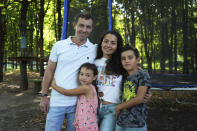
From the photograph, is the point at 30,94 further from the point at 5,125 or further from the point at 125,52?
the point at 125,52

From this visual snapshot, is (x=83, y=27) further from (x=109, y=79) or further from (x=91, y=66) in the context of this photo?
(x=109, y=79)

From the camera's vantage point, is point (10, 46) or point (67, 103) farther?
point (10, 46)

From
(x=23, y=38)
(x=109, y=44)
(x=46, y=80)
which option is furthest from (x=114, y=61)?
(x=23, y=38)

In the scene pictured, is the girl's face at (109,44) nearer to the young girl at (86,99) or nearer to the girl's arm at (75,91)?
the young girl at (86,99)

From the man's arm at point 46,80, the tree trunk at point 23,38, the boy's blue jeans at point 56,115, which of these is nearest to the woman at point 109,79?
the boy's blue jeans at point 56,115

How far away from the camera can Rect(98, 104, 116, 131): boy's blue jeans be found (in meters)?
1.83

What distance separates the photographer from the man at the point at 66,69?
75.7 inches

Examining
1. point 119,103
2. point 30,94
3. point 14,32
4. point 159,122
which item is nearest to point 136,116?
point 119,103

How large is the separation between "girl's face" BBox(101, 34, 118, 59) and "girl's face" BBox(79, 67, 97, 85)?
0.90 ft

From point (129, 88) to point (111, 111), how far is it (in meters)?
0.29

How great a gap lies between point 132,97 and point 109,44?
1.92ft

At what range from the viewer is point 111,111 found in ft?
5.98

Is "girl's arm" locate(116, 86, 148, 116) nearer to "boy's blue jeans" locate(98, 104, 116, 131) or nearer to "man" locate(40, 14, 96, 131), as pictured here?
"boy's blue jeans" locate(98, 104, 116, 131)

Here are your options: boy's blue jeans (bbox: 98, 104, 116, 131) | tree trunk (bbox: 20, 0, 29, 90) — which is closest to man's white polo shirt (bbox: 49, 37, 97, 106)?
boy's blue jeans (bbox: 98, 104, 116, 131)
